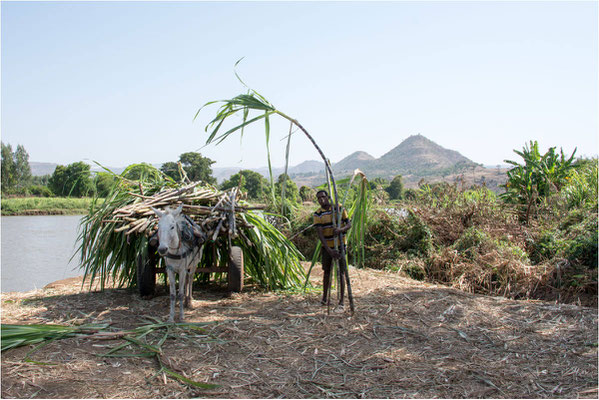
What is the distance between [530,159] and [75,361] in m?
10.5

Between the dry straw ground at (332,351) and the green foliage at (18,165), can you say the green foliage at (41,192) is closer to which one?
the green foliage at (18,165)

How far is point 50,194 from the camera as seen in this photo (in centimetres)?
3847

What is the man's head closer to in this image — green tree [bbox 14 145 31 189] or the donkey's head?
the donkey's head

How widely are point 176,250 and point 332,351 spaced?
2144 millimetres

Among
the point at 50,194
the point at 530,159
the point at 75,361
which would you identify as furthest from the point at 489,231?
the point at 50,194

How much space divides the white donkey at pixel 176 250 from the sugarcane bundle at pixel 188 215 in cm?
40

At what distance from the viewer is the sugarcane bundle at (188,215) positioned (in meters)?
5.62

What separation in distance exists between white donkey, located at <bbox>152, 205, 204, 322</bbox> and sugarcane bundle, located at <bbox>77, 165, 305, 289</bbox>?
0.40m

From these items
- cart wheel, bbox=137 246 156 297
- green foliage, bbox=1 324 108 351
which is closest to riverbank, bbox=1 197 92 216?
cart wheel, bbox=137 246 156 297

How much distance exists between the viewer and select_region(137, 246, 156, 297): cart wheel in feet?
18.9

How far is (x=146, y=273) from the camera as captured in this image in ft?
19.0

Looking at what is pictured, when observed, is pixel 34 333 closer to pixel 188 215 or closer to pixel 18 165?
pixel 188 215

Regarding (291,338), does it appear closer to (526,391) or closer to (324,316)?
(324,316)

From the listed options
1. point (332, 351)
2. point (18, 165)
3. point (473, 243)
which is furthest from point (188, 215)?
point (18, 165)
